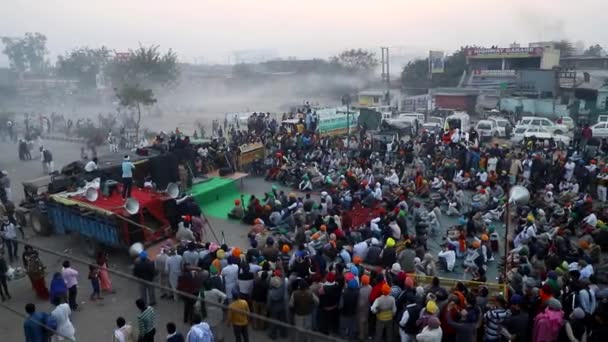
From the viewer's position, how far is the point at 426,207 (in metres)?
15.2

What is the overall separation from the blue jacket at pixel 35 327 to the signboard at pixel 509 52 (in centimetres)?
4968

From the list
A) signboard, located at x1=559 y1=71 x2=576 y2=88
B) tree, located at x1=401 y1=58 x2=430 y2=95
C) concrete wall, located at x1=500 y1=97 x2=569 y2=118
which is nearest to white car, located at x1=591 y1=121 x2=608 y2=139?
concrete wall, located at x1=500 y1=97 x2=569 y2=118

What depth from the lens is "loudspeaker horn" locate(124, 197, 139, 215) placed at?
11938mm

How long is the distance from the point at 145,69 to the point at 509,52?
111ft

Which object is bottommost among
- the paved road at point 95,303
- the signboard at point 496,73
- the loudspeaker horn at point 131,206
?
the paved road at point 95,303

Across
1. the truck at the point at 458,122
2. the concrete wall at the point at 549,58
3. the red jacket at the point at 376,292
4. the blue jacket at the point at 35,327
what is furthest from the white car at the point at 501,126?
the blue jacket at the point at 35,327

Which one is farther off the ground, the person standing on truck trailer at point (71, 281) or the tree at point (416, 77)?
the tree at point (416, 77)

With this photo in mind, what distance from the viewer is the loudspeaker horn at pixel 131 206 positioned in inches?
470

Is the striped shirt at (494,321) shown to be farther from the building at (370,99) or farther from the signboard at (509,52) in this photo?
the signboard at (509,52)

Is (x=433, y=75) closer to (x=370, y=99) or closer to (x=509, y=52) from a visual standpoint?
(x=509, y=52)

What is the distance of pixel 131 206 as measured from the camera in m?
12.0

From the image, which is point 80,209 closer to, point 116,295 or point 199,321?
point 116,295

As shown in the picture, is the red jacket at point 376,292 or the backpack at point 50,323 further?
the red jacket at point 376,292

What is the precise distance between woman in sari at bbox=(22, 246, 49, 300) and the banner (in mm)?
51478
